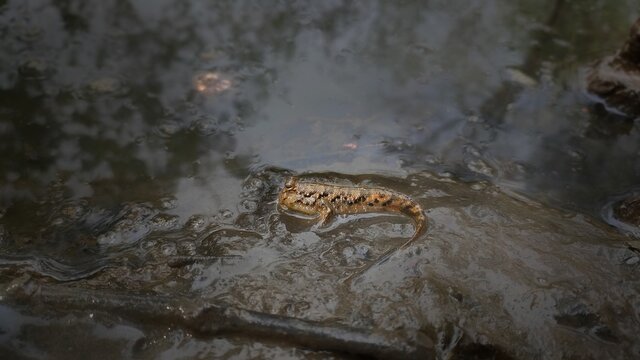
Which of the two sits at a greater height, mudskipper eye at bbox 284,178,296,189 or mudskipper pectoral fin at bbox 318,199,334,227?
mudskipper eye at bbox 284,178,296,189

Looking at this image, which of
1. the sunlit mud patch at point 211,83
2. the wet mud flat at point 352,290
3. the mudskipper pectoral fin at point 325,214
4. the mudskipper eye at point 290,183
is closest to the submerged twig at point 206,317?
the wet mud flat at point 352,290

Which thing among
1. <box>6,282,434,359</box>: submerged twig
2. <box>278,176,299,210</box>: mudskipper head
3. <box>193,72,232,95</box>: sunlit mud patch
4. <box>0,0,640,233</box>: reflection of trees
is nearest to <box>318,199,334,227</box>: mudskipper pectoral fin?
<box>278,176,299,210</box>: mudskipper head

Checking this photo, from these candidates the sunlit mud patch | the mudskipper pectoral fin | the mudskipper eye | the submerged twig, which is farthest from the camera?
the sunlit mud patch

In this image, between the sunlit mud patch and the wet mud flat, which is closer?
the wet mud flat

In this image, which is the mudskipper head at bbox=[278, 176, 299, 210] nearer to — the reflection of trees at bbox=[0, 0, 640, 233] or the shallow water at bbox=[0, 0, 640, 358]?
the shallow water at bbox=[0, 0, 640, 358]

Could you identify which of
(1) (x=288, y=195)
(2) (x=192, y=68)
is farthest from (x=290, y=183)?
(2) (x=192, y=68)

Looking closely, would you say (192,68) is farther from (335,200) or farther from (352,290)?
(352,290)

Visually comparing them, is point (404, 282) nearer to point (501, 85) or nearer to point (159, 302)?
point (159, 302)

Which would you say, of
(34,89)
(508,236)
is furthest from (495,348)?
(34,89)
